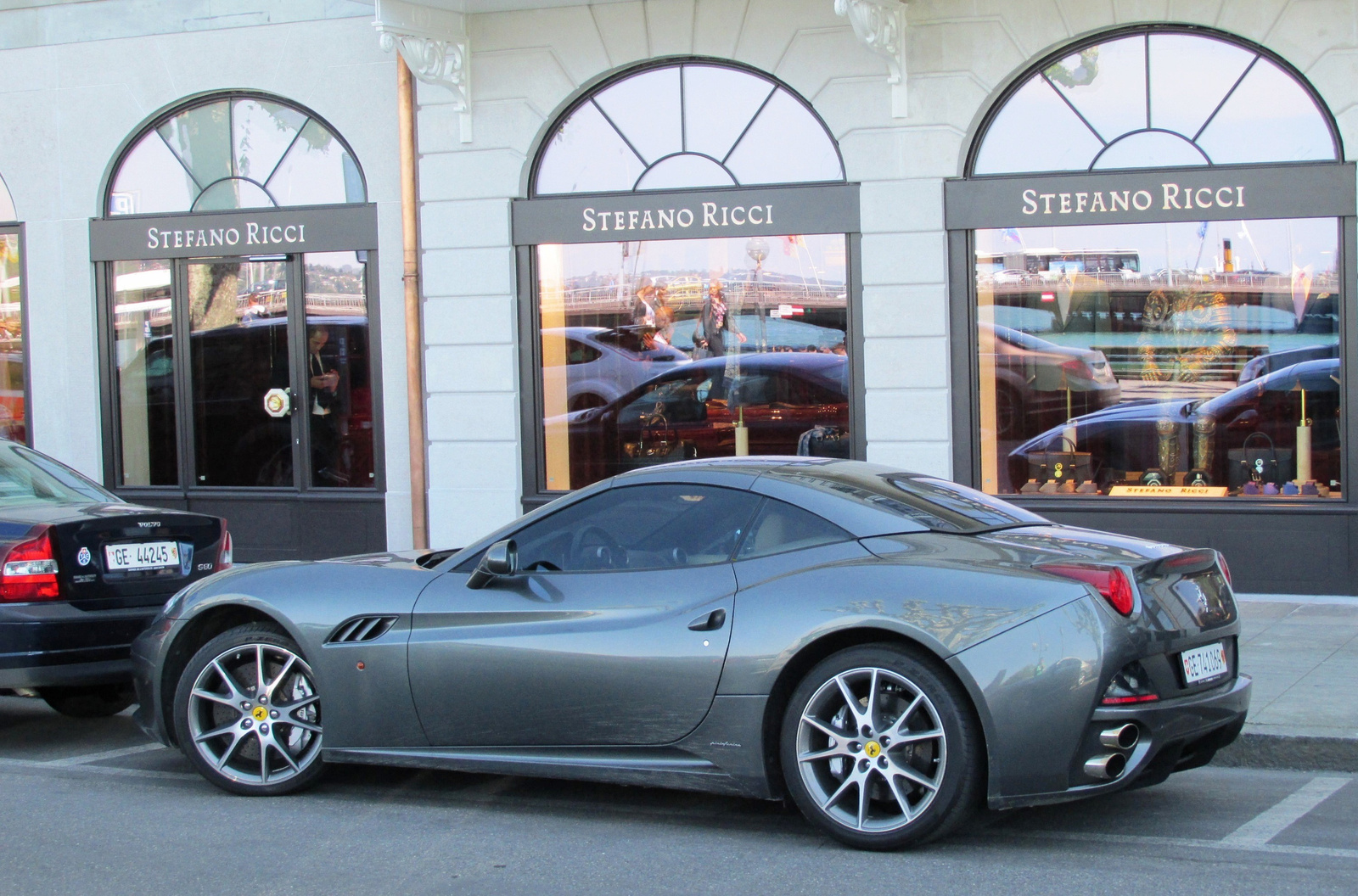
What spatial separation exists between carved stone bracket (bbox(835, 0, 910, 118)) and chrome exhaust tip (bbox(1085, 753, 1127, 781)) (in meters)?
6.78

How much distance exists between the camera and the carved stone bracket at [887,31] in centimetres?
1005

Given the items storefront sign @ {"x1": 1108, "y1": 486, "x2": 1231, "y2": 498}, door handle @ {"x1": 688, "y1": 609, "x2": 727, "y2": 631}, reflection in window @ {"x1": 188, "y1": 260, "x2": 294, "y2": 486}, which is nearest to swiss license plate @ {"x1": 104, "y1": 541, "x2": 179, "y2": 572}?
door handle @ {"x1": 688, "y1": 609, "x2": 727, "y2": 631}

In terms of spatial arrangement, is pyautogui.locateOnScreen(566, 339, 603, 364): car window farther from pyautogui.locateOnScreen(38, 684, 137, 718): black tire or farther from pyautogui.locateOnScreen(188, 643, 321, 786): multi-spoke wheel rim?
pyautogui.locateOnScreen(188, 643, 321, 786): multi-spoke wheel rim

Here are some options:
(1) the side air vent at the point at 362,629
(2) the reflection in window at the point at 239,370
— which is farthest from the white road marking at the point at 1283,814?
(2) the reflection in window at the point at 239,370

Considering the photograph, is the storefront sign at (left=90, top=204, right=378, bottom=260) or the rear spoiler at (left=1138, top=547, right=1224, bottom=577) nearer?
the rear spoiler at (left=1138, top=547, right=1224, bottom=577)

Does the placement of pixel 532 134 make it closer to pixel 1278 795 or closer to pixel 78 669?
pixel 78 669

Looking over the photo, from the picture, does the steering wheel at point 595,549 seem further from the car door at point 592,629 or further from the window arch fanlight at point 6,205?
the window arch fanlight at point 6,205

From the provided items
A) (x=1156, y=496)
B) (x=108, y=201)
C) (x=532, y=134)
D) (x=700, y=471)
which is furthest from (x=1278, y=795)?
(x=108, y=201)

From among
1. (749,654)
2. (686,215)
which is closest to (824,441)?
(686,215)

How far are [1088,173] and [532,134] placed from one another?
4.34 m

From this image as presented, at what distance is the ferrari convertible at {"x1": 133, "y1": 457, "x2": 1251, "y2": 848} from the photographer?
14.9 feet

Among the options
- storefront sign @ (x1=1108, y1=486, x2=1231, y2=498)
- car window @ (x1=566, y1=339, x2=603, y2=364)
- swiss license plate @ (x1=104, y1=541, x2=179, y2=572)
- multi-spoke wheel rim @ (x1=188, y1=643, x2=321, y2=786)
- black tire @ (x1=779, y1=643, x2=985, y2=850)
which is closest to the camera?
black tire @ (x1=779, y1=643, x2=985, y2=850)

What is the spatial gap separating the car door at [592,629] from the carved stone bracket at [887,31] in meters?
5.76

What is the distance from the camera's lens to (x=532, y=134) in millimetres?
11484
